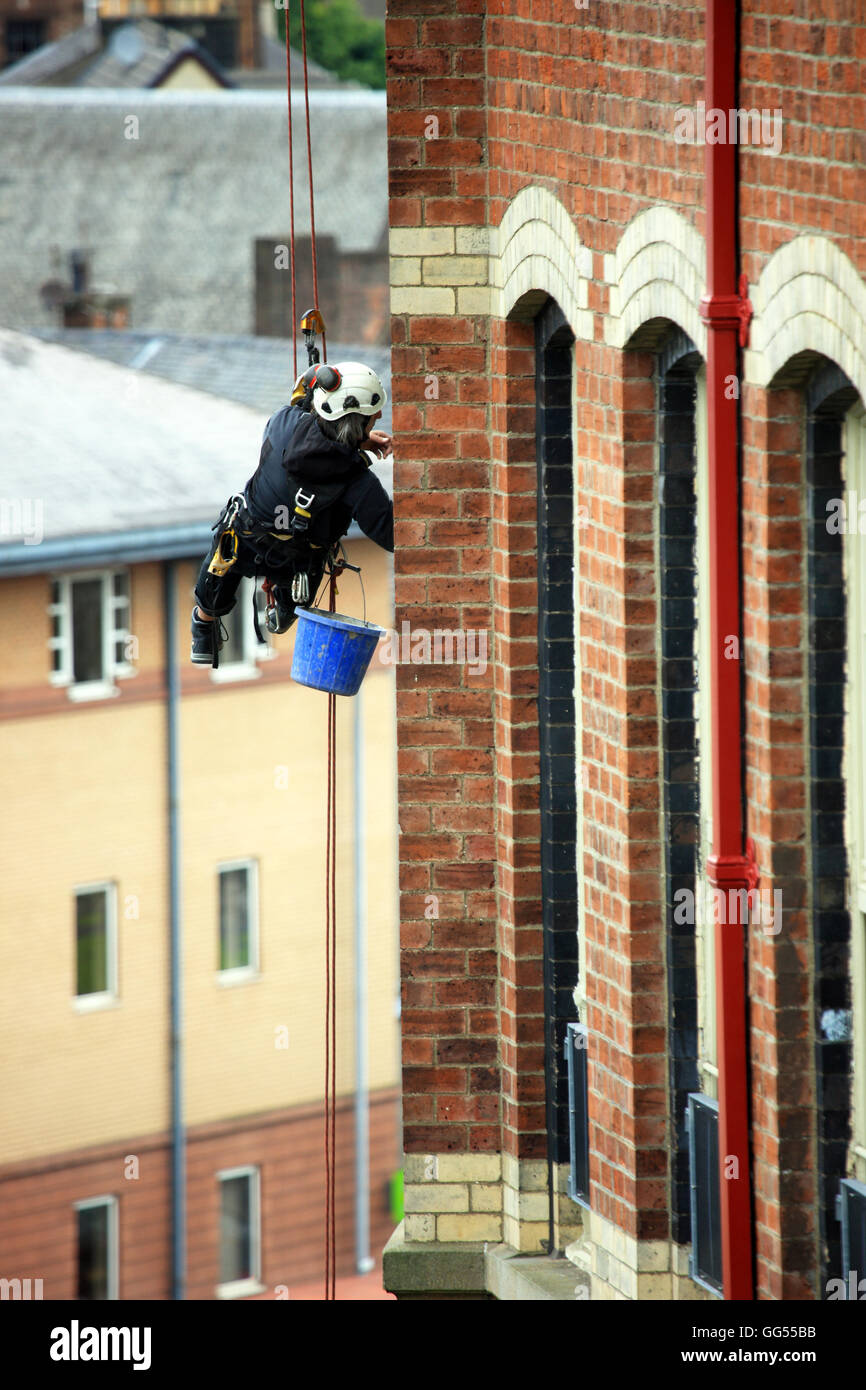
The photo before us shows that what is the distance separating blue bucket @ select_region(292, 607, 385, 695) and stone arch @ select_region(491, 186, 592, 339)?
55.6 inches

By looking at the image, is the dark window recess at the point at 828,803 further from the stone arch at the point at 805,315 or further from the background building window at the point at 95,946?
the background building window at the point at 95,946

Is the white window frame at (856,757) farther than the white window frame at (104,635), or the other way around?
the white window frame at (104,635)

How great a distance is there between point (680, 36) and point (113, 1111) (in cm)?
2833

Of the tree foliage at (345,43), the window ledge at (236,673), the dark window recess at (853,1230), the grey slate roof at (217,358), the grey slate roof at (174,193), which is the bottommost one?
the dark window recess at (853,1230)

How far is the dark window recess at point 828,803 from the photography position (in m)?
8.61

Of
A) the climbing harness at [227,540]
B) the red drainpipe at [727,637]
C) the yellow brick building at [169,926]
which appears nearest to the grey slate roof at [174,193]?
the yellow brick building at [169,926]

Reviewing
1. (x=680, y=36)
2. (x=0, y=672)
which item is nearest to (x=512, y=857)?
(x=680, y=36)

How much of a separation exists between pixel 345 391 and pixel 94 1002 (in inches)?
1034

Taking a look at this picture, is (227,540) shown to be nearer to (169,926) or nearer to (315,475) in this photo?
(315,475)

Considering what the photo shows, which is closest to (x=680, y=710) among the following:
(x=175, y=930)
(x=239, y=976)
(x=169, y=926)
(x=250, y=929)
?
(x=175, y=930)

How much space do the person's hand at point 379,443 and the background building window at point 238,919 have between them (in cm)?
2588

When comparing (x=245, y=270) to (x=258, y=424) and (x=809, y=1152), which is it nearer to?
(x=258, y=424)

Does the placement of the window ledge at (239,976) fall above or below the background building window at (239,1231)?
above

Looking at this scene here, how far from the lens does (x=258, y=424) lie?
39.5 meters
